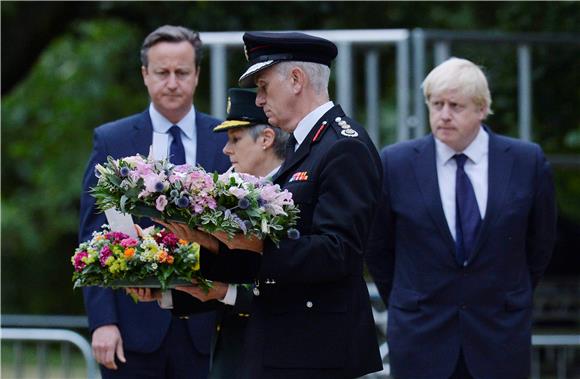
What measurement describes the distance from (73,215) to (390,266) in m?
14.5

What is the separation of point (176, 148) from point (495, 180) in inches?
57.1

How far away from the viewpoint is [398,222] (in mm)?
5750

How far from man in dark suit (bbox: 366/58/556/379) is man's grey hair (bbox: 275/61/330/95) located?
1476 millimetres

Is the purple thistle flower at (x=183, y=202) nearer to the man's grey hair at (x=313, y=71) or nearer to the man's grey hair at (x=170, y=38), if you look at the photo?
the man's grey hair at (x=313, y=71)

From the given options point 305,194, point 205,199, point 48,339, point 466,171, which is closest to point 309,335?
point 305,194

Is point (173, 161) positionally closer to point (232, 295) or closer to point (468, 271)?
point (232, 295)

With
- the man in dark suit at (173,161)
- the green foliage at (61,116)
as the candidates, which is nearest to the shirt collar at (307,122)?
the man in dark suit at (173,161)

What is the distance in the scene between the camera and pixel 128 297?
5.56 m

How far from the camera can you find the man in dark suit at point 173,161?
545 cm

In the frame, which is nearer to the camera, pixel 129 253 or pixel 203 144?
pixel 129 253

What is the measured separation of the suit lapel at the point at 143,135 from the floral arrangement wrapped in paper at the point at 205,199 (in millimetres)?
1480

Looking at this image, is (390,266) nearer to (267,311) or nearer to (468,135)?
(468,135)

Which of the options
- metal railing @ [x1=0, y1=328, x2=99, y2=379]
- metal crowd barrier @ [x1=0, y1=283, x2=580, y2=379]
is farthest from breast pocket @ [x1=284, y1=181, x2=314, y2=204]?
metal railing @ [x1=0, y1=328, x2=99, y2=379]

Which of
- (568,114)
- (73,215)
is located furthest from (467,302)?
(73,215)
